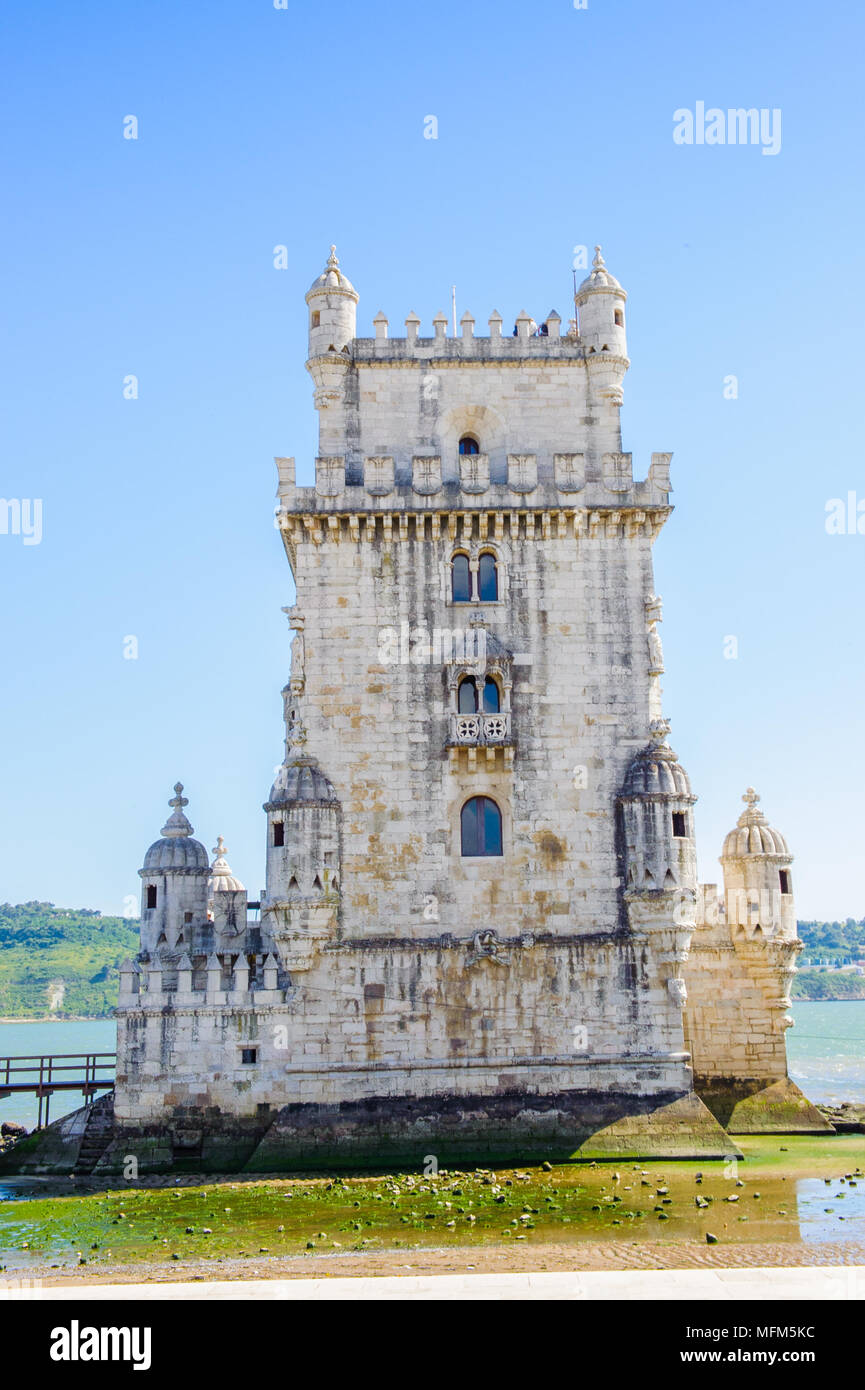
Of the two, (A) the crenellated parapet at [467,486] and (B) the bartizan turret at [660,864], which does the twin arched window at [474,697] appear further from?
(A) the crenellated parapet at [467,486]

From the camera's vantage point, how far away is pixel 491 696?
114 ft

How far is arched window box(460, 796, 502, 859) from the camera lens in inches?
1334

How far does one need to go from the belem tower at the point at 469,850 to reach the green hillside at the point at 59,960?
12219cm

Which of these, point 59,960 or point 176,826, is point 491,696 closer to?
point 176,826

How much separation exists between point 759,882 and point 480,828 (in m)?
8.92

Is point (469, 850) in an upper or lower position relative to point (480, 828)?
lower

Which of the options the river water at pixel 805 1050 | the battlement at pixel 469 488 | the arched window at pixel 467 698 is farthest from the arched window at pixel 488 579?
the river water at pixel 805 1050

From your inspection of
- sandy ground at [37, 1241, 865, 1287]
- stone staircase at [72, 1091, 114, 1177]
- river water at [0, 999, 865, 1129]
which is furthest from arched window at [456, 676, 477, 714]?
river water at [0, 999, 865, 1129]

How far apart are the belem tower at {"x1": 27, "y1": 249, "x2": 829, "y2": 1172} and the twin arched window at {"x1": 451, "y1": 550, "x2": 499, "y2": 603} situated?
0.20 ft

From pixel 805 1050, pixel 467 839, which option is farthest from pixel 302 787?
pixel 805 1050

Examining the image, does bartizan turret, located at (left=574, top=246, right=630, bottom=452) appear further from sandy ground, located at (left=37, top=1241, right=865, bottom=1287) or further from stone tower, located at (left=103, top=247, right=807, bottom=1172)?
sandy ground, located at (left=37, top=1241, right=865, bottom=1287)
